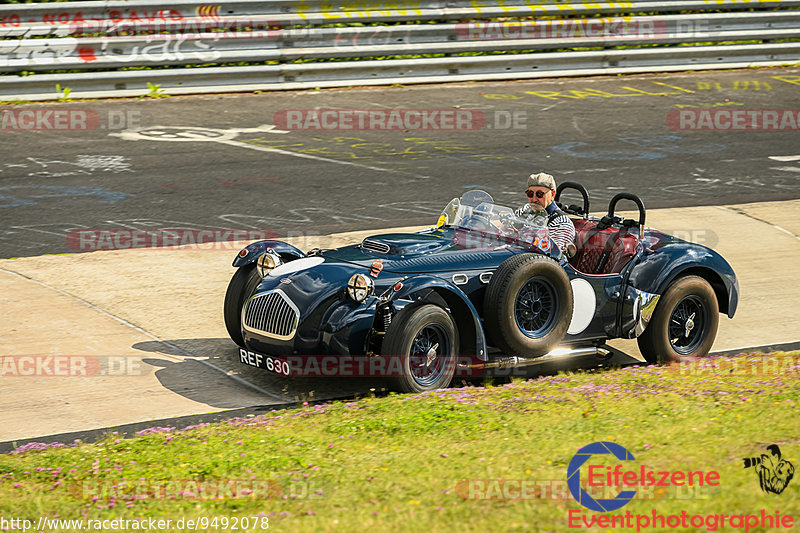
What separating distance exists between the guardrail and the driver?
388 inches

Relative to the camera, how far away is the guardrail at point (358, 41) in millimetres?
15938

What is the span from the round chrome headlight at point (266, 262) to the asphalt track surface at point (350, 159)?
3.61 metres

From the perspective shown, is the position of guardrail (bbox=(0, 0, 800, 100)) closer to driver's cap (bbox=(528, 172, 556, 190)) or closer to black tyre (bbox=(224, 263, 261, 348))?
black tyre (bbox=(224, 263, 261, 348))

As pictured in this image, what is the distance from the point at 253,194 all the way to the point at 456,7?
771cm

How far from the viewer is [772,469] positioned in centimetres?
499

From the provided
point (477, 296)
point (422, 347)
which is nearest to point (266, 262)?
point (422, 347)

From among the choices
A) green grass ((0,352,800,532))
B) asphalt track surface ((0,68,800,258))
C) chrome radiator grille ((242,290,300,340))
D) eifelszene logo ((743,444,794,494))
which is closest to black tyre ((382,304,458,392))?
green grass ((0,352,800,532))

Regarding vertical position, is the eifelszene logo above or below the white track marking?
below

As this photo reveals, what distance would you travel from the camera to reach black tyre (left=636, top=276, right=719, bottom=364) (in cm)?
806

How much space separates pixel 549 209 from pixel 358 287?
2033 millimetres

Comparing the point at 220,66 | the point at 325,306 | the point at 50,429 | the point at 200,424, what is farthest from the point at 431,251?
the point at 220,66

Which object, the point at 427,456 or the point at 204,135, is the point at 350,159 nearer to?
the point at 204,135

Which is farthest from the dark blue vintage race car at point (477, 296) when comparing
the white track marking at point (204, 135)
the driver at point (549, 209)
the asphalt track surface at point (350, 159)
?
the white track marking at point (204, 135)

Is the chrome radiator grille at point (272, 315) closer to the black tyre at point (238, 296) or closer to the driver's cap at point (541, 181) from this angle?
the black tyre at point (238, 296)
